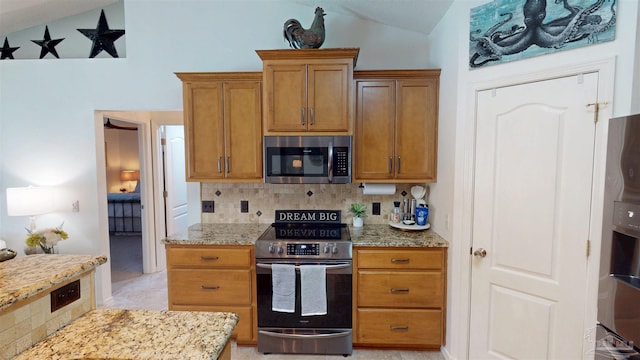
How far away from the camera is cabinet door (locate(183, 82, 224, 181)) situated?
2.56 metres

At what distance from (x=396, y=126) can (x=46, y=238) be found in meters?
3.37

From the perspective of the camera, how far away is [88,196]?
2986 mm

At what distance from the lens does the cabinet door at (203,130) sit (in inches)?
101

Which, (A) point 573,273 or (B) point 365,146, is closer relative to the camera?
(A) point 573,273

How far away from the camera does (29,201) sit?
2.70 metres

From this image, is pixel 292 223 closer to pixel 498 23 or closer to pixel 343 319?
pixel 343 319

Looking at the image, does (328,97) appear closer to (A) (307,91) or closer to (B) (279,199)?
(A) (307,91)

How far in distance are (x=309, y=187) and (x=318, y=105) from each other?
2.77 feet

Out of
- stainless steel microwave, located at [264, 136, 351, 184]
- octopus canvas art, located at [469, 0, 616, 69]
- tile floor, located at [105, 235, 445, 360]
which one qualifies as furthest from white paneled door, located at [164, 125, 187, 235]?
octopus canvas art, located at [469, 0, 616, 69]

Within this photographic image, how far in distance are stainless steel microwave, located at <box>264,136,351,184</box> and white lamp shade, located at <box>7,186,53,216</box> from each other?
2151 millimetres

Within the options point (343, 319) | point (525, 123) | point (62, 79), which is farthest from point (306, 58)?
point (62, 79)

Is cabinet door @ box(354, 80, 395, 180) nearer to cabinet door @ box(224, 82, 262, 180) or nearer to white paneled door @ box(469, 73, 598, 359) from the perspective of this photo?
white paneled door @ box(469, 73, 598, 359)

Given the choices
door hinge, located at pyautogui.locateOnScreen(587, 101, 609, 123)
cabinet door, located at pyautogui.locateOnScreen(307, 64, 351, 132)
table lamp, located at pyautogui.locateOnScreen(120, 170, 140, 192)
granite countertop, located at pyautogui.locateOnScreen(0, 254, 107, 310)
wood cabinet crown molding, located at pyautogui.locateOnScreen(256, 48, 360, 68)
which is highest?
wood cabinet crown molding, located at pyautogui.locateOnScreen(256, 48, 360, 68)

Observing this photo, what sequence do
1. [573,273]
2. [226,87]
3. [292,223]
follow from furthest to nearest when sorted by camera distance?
[292,223] → [226,87] → [573,273]
